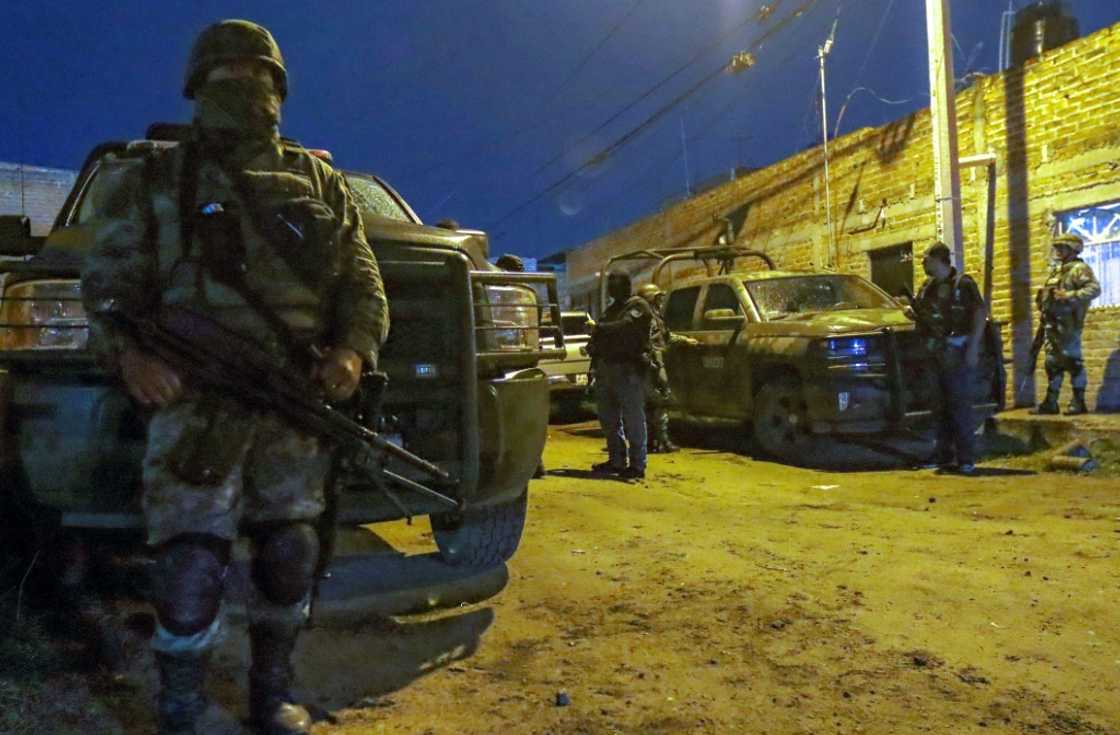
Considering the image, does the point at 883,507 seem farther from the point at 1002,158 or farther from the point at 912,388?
the point at 1002,158

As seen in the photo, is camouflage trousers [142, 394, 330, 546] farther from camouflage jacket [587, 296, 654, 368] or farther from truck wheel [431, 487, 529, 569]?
camouflage jacket [587, 296, 654, 368]

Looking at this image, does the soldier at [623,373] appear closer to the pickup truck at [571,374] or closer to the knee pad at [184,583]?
the pickup truck at [571,374]

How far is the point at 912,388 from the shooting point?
751 cm

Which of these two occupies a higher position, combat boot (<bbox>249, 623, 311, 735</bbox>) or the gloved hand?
the gloved hand

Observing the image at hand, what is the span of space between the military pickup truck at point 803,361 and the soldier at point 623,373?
4.88 feet

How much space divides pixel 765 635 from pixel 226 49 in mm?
2610

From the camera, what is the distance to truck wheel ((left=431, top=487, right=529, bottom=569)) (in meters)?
3.95

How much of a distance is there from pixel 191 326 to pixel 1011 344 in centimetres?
980

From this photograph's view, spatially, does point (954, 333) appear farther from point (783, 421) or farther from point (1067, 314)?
Answer: point (1067, 314)

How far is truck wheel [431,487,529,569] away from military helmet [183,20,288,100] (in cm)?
203

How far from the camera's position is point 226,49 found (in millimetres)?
2516

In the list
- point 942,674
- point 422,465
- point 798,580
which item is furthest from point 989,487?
point 422,465

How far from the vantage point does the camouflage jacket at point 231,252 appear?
238cm

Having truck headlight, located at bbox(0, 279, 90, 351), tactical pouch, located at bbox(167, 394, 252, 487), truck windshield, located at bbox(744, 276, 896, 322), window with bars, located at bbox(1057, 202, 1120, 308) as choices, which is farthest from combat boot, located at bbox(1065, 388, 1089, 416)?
truck headlight, located at bbox(0, 279, 90, 351)
